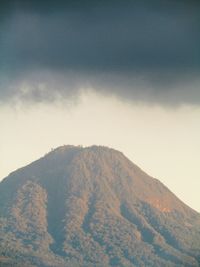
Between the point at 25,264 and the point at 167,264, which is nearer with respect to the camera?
the point at 25,264

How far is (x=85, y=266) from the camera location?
198375mm

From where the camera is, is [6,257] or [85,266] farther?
[85,266]

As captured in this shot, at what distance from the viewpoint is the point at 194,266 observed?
5374 inches

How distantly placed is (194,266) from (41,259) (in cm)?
6944

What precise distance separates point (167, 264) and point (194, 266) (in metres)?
58.4

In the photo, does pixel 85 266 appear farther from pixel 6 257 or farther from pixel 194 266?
pixel 194 266

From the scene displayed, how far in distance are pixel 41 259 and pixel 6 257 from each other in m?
14.5

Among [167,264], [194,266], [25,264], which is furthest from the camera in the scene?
[167,264]

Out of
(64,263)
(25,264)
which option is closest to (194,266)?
(25,264)

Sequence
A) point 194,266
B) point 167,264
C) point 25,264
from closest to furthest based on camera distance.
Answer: point 194,266, point 25,264, point 167,264

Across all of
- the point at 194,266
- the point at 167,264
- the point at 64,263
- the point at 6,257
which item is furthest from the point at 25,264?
the point at 194,266

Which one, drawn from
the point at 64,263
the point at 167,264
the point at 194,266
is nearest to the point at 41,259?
the point at 64,263

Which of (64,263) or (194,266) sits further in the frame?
(64,263)

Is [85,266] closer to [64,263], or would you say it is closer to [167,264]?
[64,263]
